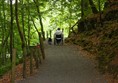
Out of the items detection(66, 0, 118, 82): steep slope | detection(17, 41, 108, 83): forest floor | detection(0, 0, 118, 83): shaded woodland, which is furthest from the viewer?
detection(0, 0, 118, 83): shaded woodland

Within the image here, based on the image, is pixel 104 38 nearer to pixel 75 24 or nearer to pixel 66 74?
pixel 66 74

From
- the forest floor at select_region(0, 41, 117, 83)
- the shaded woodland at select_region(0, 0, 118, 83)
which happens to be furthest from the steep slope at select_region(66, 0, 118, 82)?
the forest floor at select_region(0, 41, 117, 83)

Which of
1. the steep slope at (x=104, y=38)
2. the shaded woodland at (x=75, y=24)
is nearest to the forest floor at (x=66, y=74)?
the shaded woodland at (x=75, y=24)

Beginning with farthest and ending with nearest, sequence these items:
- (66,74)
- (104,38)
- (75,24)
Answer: (75,24), (104,38), (66,74)

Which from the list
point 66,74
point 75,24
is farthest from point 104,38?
point 75,24

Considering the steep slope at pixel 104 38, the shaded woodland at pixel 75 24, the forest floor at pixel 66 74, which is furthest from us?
the shaded woodland at pixel 75 24

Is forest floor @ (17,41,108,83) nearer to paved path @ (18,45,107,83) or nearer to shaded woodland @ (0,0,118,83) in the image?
paved path @ (18,45,107,83)

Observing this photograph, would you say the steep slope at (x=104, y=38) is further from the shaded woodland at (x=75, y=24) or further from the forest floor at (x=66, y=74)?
the forest floor at (x=66, y=74)

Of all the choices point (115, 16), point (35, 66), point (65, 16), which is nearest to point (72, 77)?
point (35, 66)

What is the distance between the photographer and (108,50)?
1603 centimetres

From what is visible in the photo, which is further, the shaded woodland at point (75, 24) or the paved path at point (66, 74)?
the shaded woodland at point (75, 24)

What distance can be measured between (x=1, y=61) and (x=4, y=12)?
7055mm

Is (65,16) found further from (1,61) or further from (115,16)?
(115,16)

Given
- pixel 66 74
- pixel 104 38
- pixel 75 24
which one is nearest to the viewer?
pixel 66 74
